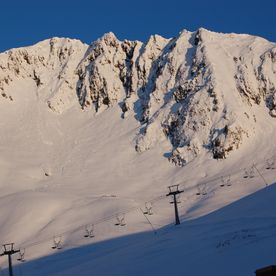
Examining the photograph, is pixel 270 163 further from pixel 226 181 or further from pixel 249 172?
pixel 226 181

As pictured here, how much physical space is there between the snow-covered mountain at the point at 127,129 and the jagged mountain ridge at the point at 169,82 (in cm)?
29

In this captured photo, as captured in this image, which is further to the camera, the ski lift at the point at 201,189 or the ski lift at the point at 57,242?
the ski lift at the point at 201,189

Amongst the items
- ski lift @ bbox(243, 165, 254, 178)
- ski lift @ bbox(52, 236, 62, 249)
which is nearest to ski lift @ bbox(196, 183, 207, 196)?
ski lift @ bbox(243, 165, 254, 178)

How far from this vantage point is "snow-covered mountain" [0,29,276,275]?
302ft

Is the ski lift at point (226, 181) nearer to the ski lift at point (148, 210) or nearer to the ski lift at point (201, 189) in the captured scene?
the ski lift at point (201, 189)

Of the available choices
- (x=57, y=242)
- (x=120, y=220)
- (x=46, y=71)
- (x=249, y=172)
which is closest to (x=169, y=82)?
(x=46, y=71)

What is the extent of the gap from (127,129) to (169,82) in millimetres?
15040

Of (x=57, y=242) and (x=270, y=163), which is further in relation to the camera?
(x=270, y=163)

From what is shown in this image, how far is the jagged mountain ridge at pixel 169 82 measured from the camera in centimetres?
11856

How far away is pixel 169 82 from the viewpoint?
138 meters

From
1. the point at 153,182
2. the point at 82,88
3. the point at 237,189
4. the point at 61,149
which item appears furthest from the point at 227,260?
the point at 82,88

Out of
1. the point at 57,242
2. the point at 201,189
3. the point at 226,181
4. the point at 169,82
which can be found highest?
the point at 169,82

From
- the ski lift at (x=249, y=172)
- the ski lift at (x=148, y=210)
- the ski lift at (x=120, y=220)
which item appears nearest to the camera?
the ski lift at (x=120, y=220)

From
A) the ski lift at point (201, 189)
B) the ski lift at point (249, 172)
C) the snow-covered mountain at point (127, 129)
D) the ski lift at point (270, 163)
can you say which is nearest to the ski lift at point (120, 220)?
the snow-covered mountain at point (127, 129)
